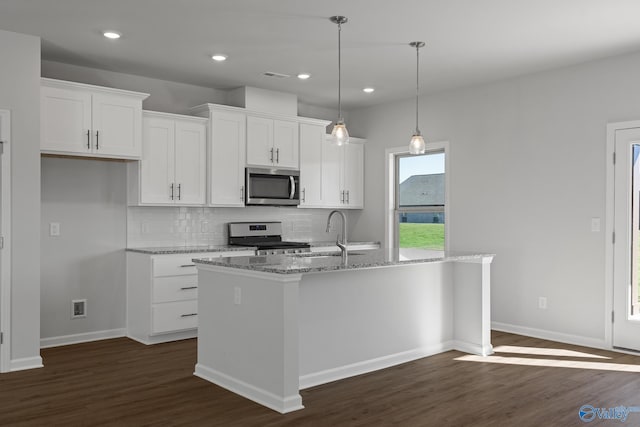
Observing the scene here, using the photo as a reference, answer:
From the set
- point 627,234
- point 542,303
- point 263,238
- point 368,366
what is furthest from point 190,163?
point 627,234

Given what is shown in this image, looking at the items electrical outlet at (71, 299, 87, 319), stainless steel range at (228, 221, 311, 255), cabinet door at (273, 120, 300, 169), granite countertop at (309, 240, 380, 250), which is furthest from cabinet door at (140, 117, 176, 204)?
granite countertop at (309, 240, 380, 250)

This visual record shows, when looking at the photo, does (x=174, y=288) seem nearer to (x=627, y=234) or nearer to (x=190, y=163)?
Answer: (x=190, y=163)

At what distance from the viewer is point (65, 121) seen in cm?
472

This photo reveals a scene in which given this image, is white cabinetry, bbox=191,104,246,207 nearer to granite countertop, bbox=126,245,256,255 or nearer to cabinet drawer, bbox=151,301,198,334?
granite countertop, bbox=126,245,256,255

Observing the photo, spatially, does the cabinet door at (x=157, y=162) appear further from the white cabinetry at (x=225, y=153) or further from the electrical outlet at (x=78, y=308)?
the electrical outlet at (x=78, y=308)

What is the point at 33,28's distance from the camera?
4184mm

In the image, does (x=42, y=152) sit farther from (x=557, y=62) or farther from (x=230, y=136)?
(x=557, y=62)

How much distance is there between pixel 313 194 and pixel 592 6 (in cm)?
377

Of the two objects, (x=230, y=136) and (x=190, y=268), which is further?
(x=230, y=136)

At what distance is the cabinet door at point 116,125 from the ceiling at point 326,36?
397 millimetres

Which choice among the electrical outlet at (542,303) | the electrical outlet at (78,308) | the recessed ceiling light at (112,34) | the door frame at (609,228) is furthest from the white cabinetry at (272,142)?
the door frame at (609,228)

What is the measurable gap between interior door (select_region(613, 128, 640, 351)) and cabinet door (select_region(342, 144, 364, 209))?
3206 millimetres

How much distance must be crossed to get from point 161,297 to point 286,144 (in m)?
2.29

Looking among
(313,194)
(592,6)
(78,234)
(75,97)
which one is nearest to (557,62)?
(592,6)
